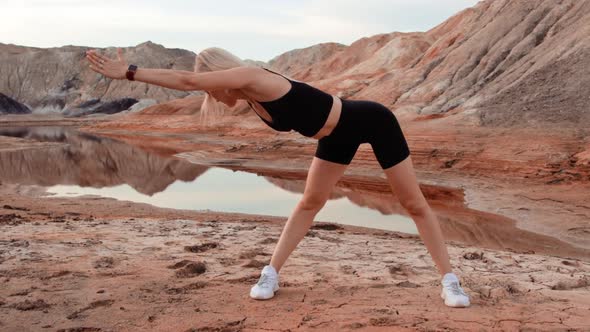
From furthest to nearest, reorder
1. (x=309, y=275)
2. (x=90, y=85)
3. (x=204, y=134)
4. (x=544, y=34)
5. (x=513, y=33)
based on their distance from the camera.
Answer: (x=90, y=85), (x=204, y=134), (x=513, y=33), (x=544, y=34), (x=309, y=275)

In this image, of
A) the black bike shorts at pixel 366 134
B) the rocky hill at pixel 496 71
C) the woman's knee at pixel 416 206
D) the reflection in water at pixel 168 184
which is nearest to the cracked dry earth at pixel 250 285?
the woman's knee at pixel 416 206

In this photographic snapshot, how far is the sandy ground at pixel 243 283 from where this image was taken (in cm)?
371

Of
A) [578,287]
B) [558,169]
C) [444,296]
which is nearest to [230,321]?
[444,296]

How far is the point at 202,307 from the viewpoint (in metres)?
4.01

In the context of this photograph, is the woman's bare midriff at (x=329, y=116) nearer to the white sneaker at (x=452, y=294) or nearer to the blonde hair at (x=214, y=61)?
the blonde hair at (x=214, y=61)

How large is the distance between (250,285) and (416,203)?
156 cm

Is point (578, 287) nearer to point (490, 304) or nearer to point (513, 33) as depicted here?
point (490, 304)

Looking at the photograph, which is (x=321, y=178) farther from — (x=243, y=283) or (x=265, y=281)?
(x=243, y=283)

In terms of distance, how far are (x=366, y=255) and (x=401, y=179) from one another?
2458 millimetres

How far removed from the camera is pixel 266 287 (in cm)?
414

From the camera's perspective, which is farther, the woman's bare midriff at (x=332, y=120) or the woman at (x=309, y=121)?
the woman's bare midriff at (x=332, y=120)

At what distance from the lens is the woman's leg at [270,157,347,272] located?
398cm

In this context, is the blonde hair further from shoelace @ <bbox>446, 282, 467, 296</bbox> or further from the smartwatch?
shoelace @ <bbox>446, 282, 467, 296</bbox>

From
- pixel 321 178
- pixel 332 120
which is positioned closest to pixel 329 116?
pixel 332 120
